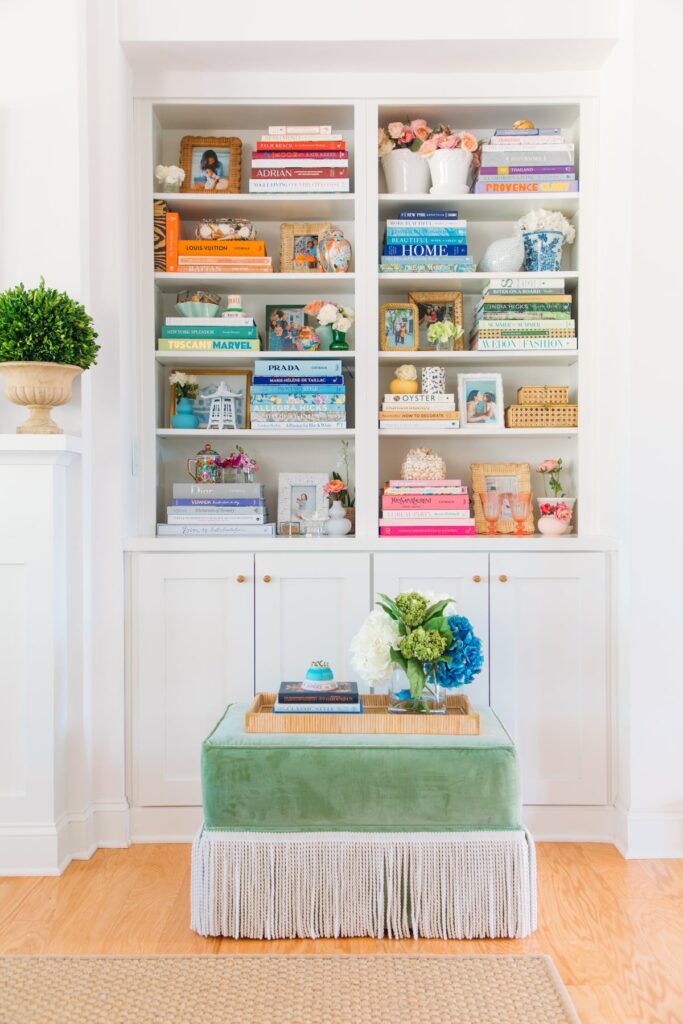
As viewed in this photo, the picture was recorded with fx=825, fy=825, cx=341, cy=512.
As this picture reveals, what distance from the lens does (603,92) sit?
264 centimetres

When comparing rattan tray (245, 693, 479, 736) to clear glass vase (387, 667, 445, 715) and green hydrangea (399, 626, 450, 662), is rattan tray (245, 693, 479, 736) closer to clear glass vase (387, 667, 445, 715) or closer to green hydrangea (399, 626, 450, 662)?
clear glass vase (387, 667, 445, 715)

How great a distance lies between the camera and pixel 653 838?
2.42 m

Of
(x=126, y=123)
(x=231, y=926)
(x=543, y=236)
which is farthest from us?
(x=543, y=236)

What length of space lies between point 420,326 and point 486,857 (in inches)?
70.2

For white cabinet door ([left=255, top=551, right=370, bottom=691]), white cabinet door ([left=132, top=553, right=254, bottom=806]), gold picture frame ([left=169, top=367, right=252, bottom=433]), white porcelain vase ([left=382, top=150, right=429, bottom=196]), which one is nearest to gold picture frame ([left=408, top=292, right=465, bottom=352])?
white porcelain vase ([left=382, top=150, right=429, bottom=196])

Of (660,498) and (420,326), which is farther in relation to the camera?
(420,326)

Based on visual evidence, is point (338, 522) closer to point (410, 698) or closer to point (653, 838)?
point (410, 698)

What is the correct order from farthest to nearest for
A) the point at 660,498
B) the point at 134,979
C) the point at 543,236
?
the point at 543,236 < the point at 660,498 < the point at 134,979

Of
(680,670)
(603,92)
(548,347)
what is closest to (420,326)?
(548,347)

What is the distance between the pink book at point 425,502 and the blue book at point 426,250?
815mm

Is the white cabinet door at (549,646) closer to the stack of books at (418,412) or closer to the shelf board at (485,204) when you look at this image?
the stack of books at (418,412)

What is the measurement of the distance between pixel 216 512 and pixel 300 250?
0.95 m

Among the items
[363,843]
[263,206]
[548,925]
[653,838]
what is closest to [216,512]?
[263,206]

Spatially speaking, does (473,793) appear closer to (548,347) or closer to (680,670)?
(680,670)
